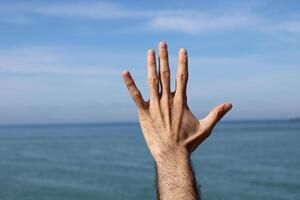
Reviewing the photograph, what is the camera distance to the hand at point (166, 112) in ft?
9.69

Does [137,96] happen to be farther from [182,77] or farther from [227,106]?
[227,106]

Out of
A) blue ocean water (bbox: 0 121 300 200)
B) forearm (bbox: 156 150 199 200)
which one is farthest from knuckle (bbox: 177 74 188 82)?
blue ocean water (bbox: 0 121 300 200)

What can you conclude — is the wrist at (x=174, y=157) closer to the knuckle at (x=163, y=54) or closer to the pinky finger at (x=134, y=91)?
the pinky finger at (x=134, y=91)

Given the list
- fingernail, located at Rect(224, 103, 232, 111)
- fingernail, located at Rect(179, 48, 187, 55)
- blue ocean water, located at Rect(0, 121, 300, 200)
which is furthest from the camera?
blue ocean water, located at Rect(0, 121, 300, 200)

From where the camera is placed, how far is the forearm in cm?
296

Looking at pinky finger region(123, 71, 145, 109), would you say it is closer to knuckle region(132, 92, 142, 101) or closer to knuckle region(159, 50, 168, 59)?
knuckle region(132, 92, 142, 101)

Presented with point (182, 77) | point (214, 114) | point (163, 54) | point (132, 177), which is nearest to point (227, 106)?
point (214, 114)

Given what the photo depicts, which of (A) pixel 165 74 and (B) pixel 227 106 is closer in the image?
(A) pixel 165 74

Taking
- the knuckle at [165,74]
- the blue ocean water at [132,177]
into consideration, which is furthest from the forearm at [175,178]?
the blue ocean water at [132,177]

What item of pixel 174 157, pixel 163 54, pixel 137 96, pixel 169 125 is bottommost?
pixel 174 157

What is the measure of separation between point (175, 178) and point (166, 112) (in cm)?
33

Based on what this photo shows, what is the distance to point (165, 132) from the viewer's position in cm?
300

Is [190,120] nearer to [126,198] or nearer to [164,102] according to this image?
[164,102]

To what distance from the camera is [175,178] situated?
2975 millimetres
